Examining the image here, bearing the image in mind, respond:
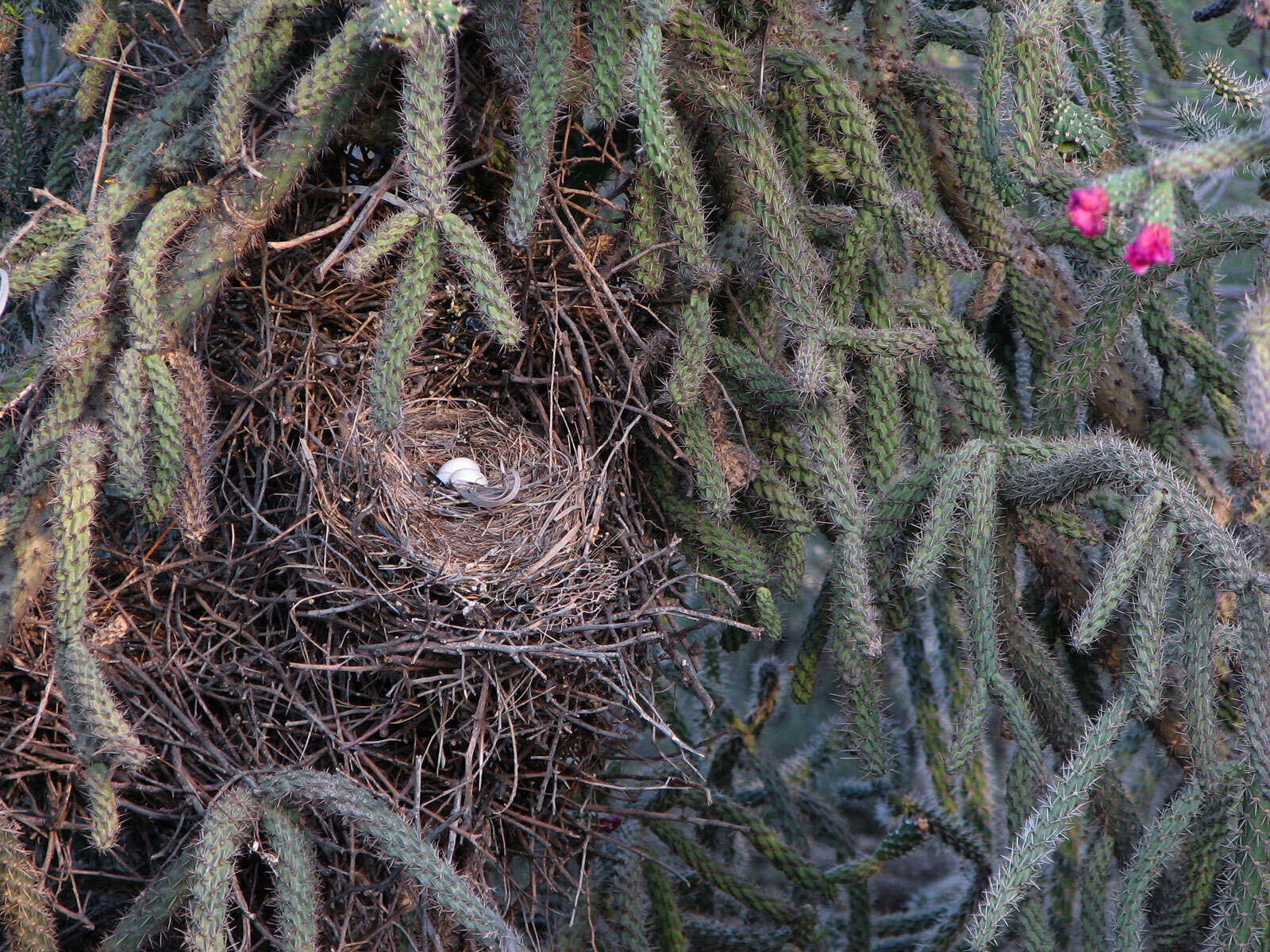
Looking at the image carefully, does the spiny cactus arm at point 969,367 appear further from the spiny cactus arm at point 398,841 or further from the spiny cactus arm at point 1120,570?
the spiny cactus arm at point 398,841

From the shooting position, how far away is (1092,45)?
9.36 ft

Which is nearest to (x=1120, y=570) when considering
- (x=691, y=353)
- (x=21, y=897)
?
(x=691, y=353)

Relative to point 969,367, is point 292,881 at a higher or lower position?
lower

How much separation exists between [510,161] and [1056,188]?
1.24m

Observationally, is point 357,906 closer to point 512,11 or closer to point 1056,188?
point 512,11

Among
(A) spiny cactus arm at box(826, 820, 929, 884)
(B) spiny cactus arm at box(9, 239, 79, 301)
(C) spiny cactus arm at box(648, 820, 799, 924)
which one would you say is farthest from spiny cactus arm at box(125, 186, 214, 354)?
(A) spiny cactus arm at box(826, 820, 929, 884)

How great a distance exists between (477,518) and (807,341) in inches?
38.6

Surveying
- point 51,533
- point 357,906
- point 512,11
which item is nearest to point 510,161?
point 512,11

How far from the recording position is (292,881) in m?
1.91

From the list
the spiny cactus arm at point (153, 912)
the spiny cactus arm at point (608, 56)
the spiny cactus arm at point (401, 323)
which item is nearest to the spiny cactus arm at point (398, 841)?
the spiny cactus arm at point (153, 912)

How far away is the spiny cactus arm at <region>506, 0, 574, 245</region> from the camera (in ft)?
6.59

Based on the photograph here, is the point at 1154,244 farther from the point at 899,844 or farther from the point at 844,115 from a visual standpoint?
the point at 899,844

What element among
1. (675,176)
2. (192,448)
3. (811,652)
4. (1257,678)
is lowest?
(811,652)

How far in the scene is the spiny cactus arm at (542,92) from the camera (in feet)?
6.59
